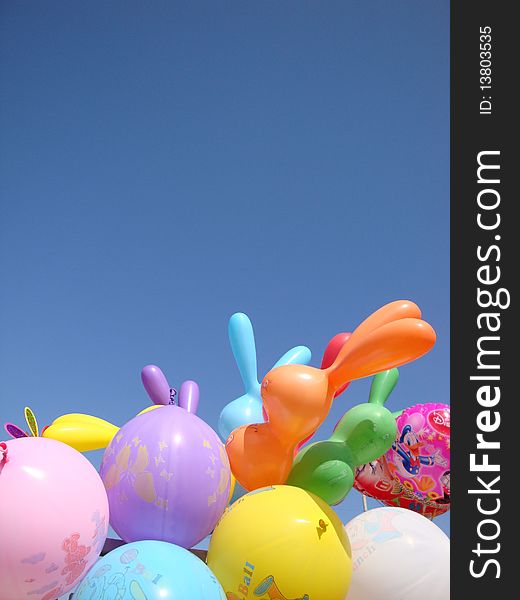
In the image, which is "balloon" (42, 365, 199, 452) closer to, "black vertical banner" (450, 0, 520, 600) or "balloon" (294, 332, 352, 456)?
"balloon" (294, 332, 352, 456)

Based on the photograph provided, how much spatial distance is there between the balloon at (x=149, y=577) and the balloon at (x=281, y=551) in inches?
7.3

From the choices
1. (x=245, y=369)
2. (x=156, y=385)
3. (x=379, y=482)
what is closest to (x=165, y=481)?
(x=156, y=385)

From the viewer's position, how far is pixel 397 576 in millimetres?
2727

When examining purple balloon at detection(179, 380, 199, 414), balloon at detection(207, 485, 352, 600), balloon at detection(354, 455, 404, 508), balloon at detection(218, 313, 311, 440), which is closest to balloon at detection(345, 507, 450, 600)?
balloon at detection(207, 485, 352, 600)

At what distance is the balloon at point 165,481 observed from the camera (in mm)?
2580

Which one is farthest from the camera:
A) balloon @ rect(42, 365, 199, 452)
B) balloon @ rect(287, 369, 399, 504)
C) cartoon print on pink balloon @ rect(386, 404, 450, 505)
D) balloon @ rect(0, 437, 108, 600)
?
cartoon print on pink balloon @ rect(386, 404, 450, 505)

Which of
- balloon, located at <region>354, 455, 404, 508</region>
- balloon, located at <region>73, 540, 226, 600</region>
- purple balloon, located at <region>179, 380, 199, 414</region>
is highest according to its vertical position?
purple balloon, located at <region>179, 380, 199, 414</region>

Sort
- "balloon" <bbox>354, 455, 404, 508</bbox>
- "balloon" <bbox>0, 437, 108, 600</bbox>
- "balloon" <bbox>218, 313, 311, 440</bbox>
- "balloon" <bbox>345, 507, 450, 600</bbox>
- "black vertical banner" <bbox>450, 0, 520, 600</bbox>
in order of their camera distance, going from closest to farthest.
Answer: "balloon" <bbox>0, 437, 108, 600</bbox>, "black vertical banner" <bbox>450, 0, 520, 600</bbox>, "balloon" <bbox>345, 507, 450, 600</bbox>, "balloon" <bbox>218, 313, 311, 440</bbox>, "balloon" <bbox>354, 455, 404, 508</bbox>

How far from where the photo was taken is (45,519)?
2141 millimetres

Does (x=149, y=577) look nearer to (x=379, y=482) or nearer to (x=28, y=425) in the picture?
(x=28, y=425)

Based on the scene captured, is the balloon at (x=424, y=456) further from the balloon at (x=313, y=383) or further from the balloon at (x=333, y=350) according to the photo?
the balloon at (x=313, y=383)

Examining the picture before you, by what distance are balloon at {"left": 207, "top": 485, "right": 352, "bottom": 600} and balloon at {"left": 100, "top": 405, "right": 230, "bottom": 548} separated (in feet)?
0.43

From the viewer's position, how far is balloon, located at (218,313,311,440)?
3748 mm

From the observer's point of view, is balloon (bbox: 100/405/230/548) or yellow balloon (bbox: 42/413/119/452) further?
yellow balloon (bbox: 42/413/119/452)
